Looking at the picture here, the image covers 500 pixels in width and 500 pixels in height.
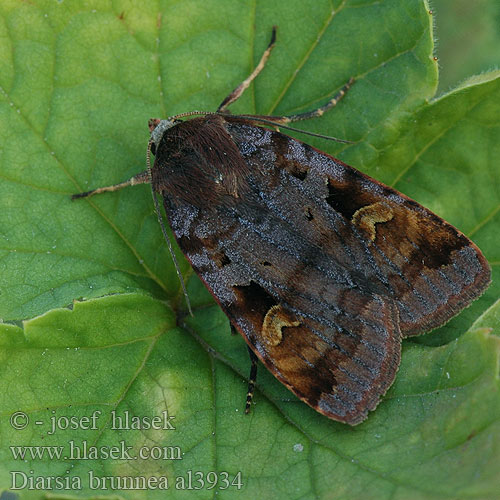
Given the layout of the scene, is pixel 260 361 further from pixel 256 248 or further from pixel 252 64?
pixel 252 64

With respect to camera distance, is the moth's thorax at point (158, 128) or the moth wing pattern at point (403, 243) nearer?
the moth wing pattern at point (403, 243)

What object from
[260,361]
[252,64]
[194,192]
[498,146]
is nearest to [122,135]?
[194,192]

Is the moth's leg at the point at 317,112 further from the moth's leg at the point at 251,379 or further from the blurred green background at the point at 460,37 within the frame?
the blurred green background at the point at 460,37

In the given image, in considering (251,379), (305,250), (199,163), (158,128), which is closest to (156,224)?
(199,163)

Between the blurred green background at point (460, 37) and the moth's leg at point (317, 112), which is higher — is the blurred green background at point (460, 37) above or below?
above

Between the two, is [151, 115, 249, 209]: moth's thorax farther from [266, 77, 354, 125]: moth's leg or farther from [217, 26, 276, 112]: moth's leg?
[266, 77, 354, 125]: moth's leg

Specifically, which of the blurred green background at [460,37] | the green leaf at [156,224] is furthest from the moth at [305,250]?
the blurred green background at [460,37]

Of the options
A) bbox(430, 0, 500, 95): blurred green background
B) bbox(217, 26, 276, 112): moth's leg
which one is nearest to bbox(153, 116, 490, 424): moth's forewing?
Result: bbox(217, 26, 276, 112): moth's leg
